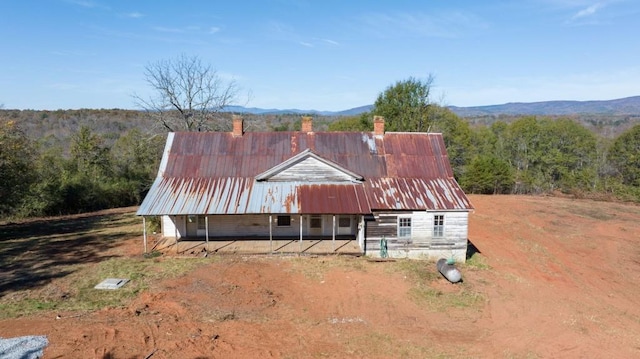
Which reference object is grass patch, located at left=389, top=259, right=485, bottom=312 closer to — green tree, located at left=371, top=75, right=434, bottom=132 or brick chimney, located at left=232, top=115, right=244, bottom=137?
brick chimney, located at left=232, top=115, right=244, bottom=137

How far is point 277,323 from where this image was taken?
1335 centimetres

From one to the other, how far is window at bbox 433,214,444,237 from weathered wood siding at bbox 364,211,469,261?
0.12 m

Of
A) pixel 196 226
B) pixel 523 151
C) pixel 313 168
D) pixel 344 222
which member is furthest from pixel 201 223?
pixel 523 151

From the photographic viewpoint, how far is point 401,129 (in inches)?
1823

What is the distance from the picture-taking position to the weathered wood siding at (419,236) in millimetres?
19922

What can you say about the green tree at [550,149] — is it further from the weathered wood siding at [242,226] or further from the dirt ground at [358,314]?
the weathered wood siding at [242,226]

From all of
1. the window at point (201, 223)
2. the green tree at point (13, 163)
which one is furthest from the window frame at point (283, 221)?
the green tree at point (13, 163)

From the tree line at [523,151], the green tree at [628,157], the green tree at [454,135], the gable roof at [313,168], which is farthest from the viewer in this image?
the green tree at [628,157]

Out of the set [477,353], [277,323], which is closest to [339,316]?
[277,323]

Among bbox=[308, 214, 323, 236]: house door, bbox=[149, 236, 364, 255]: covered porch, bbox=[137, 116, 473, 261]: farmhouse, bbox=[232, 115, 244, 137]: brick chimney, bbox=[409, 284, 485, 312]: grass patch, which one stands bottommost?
bbox=[409, 284, 485, 312]: grass patch

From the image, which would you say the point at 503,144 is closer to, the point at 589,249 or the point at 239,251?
the point at 589,249

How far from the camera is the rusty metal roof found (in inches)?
782

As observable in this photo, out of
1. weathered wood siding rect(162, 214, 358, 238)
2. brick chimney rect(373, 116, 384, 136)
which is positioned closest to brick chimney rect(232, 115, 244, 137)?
weathered wood siding rect(162, 214, 358, 238)

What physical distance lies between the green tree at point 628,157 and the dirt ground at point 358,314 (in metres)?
38.6
